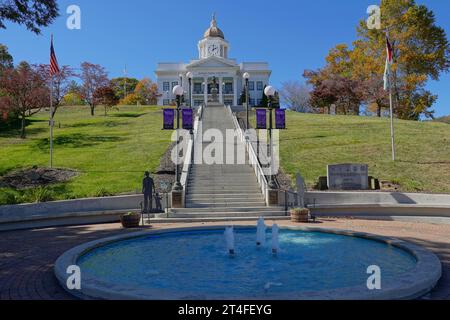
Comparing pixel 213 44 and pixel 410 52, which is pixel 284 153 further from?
pixel 213 44

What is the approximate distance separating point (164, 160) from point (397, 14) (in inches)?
1732

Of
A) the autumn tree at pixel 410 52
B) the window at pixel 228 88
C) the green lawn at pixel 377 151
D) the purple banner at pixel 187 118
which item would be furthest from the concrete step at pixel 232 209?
the window at pixel 228 88

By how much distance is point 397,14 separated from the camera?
54.8 meters

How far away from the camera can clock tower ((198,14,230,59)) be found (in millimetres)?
94000

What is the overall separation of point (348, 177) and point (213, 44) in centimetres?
7887

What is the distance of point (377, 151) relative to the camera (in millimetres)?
28422

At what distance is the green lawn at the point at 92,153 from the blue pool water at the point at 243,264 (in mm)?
9179

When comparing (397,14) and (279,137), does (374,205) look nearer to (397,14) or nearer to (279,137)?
(279,137)

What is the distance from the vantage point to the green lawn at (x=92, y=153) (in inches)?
837

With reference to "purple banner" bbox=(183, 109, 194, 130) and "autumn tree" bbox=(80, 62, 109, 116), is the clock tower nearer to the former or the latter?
"autumn tree" bbox=(80, 62, 109, 116)

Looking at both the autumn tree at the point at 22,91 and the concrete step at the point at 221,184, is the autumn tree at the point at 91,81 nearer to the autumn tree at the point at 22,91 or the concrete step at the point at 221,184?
the autumn tree at the point at 22,91

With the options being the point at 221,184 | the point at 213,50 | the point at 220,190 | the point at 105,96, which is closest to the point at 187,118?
the point at 221,184

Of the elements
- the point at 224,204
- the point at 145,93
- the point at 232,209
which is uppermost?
the point at 145,93

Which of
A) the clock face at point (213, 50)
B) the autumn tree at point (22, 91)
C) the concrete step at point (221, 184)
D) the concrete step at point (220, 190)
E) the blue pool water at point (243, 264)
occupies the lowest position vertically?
the blue pool water at point (243, 264)
